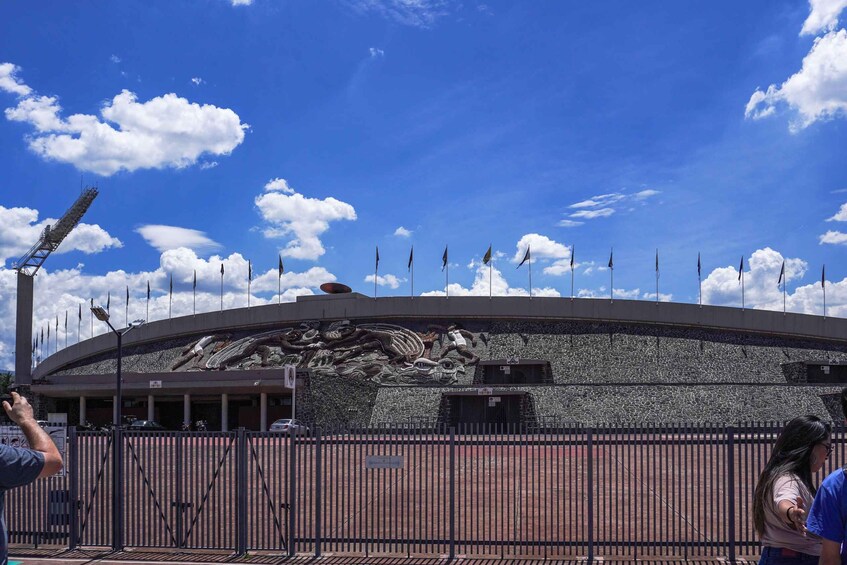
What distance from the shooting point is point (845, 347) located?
5984 centimetres

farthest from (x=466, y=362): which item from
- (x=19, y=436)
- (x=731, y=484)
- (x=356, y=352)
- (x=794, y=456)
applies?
(x=794, y=456)

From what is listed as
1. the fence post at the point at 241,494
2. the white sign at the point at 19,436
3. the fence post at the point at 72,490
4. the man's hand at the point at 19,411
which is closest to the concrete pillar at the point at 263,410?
the fence post at the point at 72,490

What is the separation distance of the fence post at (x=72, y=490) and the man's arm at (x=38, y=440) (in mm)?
9052

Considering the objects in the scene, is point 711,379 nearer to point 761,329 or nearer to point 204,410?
point 761,329

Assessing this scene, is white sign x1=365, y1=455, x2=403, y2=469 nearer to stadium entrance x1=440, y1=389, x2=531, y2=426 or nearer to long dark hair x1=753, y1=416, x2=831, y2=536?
long dark hair x1=753, y1=416, x2=831, y2=536

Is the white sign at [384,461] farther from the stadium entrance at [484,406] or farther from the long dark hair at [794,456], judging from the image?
the stadium entrance at [484,406]

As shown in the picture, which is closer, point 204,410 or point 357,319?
point 204,410

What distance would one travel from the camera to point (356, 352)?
192ft

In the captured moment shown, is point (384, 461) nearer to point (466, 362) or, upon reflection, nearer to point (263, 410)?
point (263, 410)

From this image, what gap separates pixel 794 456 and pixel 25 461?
4.75 metres

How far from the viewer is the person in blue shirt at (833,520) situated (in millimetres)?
4312

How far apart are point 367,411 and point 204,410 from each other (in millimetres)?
18256

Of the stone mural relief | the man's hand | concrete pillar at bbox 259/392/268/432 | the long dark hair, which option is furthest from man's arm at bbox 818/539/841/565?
the stone mural relief

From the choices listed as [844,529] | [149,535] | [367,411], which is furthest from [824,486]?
[367,411]
